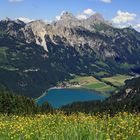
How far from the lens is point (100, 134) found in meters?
10.4

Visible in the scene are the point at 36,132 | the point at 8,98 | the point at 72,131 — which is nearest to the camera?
the point at 72,131

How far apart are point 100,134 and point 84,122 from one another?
11.3ft

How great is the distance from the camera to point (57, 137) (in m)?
10.5

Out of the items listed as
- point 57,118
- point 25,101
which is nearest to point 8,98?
point 25,101

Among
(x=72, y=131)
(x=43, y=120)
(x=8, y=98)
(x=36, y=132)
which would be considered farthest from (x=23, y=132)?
(x=8, y=98)

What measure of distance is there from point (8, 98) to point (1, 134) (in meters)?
81.3

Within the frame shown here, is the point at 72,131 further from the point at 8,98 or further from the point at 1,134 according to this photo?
the point at 8,98

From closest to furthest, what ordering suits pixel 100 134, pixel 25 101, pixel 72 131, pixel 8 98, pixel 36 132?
pixel 100 134
pixel 72 131
pixel 36 132
pixel 8 98
pixel 25 101

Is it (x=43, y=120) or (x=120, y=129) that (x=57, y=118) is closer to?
(x=43, y=120)

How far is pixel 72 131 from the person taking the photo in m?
11.3

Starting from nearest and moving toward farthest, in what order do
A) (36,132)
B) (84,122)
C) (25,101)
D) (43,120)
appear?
(36,132), (84,122), (43,120), (25,101)

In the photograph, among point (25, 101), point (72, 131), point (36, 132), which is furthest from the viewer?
point (25, 101)

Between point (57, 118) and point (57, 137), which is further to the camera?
point (57, 118)

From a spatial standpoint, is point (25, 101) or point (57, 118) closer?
point (57, 118)
